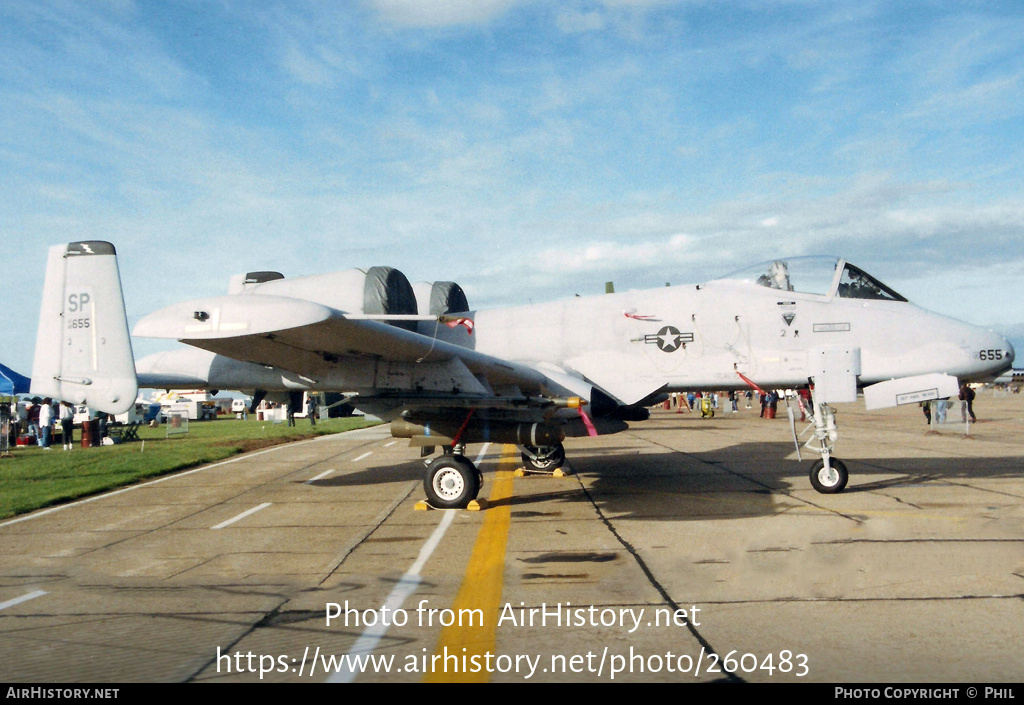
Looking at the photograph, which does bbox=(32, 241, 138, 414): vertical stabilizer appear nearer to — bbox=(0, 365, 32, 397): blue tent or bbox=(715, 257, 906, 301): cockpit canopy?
bbox=(715, 257, 906, 301): cockpit canopy

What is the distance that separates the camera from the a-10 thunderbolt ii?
9797mm

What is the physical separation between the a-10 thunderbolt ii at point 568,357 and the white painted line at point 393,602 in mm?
1892

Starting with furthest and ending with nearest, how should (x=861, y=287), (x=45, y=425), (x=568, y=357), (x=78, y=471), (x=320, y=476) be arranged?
1. (x=45, y=425)
2. (x=78, y=471)
3. (x=320, y=476)
4. (x=568, y=357)
5. (x=861, y=287)

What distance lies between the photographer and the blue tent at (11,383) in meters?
33.9

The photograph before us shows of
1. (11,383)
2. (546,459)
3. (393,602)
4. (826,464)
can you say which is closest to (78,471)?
(546,459)

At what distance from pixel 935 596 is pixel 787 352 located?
571 centimetres

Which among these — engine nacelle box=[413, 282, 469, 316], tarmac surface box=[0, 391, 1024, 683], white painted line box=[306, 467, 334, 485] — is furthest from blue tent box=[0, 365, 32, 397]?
engine nacelle box=[413, 282, 469, 316]

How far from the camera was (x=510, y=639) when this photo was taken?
456cm

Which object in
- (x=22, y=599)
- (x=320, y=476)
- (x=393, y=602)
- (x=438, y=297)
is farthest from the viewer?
(x=320, y=476)

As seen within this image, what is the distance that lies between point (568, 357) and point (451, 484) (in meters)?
2.68

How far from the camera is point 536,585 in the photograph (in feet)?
19.4

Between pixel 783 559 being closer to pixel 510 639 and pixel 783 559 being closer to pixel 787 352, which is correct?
pixel 510 639

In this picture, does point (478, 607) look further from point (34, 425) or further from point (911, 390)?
point (34, 425)
